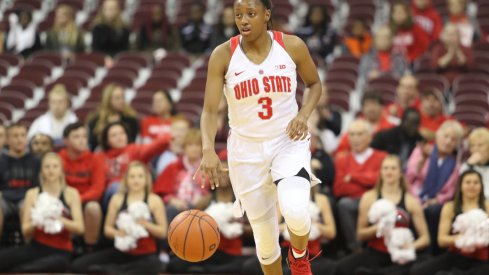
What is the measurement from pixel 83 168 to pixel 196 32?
510 cm

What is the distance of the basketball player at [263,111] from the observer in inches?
243

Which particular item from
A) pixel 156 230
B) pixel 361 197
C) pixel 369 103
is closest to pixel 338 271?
pixel 361 197

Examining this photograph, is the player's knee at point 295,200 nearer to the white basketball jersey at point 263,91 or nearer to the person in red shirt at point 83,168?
the white basketball jersey at point 263,91

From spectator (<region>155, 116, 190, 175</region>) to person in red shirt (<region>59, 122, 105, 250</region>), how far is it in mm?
735

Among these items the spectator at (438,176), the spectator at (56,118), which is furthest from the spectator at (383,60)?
the spectator at (56,118)

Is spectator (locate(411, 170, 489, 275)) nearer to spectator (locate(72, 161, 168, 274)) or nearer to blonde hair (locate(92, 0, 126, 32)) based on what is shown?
spectator (locate(72, 161, 168, 274))

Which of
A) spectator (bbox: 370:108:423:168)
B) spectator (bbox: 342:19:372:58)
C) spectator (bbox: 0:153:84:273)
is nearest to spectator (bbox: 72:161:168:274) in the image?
spectator (bbox: 0:153:84:273)

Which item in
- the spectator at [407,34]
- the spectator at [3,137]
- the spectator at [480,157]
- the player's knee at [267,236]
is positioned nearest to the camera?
the player's knee at [267,236]

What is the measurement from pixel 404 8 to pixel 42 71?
4.98 m

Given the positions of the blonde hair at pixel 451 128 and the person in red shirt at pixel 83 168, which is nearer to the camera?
the blonde hair at pixel 451 128

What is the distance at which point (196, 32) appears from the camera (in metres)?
14.4

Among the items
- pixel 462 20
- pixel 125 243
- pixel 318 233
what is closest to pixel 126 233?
pixel 125 243

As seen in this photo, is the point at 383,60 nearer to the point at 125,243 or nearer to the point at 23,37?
the point at 125,243

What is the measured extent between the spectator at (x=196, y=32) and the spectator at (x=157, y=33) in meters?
0.22
